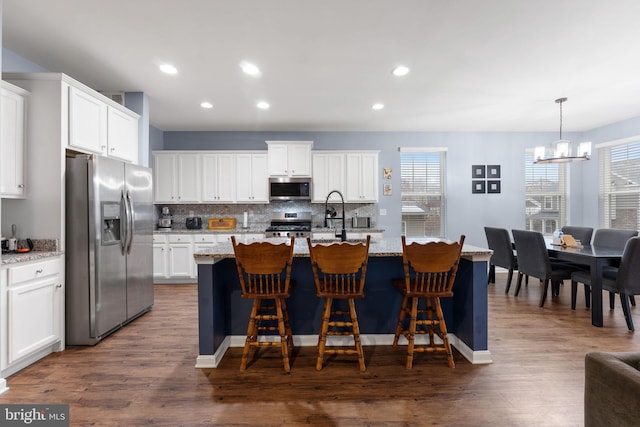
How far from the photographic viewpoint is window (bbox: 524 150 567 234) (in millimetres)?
6082

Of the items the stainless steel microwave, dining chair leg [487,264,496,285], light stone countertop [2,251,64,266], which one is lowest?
dining chair leg [487,264,496,285]

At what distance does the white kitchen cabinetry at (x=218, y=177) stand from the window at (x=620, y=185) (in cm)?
653

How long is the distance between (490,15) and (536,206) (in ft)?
15.9

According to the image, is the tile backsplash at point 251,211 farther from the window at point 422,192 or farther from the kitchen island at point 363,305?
the kitchen island at point 363,305

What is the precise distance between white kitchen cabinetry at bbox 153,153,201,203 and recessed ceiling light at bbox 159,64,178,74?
2194 millimetres

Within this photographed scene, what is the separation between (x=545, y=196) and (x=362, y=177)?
3647mm

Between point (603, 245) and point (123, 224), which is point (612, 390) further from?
point (603, 245)

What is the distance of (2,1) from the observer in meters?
2.27

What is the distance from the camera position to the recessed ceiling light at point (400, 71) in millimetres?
3297

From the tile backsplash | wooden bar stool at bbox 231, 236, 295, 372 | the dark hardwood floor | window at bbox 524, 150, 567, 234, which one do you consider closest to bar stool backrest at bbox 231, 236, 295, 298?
wooden bar stool at bbox 231, 236, 295, 372

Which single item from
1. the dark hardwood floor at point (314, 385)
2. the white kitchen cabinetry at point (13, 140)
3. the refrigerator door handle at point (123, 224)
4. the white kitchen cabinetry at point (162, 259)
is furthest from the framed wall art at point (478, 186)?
the white kitchen cabinetry at point (13, 140)

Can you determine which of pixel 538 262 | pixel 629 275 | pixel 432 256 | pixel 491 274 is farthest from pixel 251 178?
pixel 629 275

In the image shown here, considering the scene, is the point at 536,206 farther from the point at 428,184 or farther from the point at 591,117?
the point at 428,184

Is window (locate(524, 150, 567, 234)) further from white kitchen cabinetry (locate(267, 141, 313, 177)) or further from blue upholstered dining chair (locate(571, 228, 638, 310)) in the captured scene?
white kitchen cabinetry (locate(267, 141, 313, 177))
